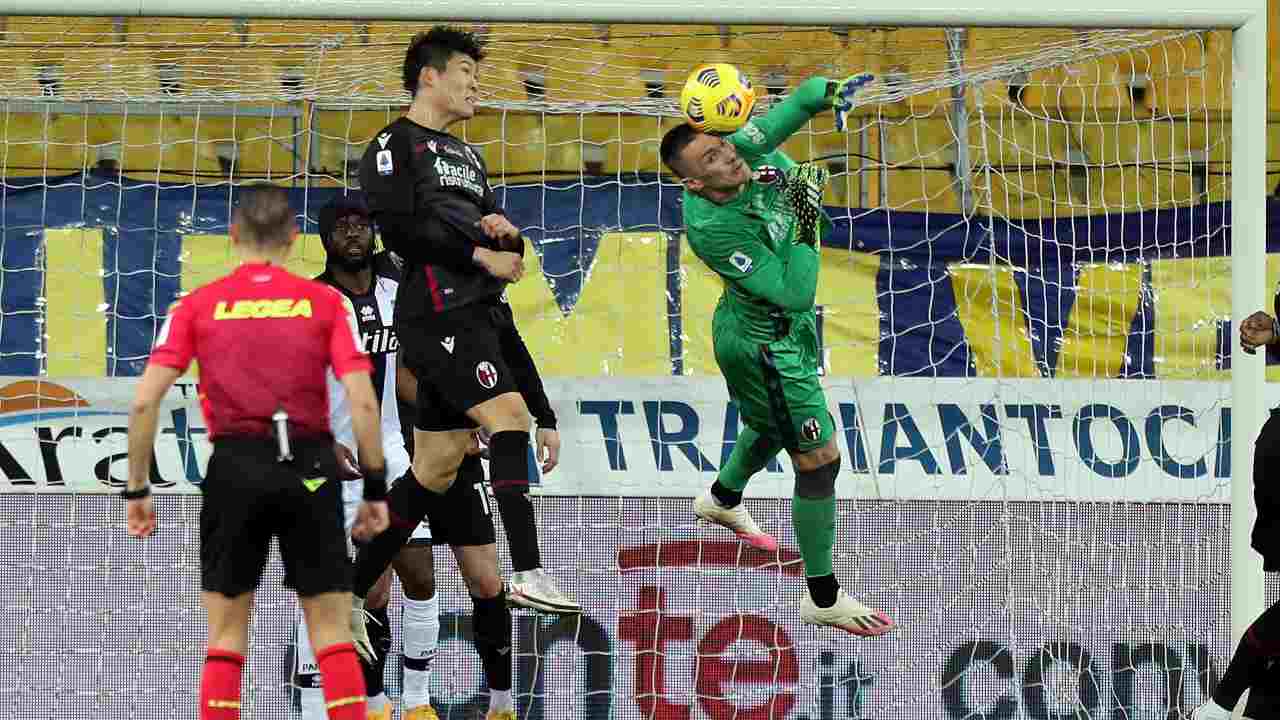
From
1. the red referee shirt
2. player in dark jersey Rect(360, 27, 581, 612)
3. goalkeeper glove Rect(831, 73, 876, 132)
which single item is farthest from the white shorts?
goalkeeper glove Rect(831, 73, 876, 132)

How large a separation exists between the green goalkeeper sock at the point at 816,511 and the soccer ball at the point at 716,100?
1.26 meters

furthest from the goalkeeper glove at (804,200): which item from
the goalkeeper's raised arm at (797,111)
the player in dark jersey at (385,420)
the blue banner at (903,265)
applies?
the blue banner at (903,265)

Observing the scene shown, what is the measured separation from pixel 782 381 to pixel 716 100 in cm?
99

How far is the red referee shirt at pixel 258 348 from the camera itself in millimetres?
4887

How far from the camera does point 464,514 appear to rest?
6246 millimetres

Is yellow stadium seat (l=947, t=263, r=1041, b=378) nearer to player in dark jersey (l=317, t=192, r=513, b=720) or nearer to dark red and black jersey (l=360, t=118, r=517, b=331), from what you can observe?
player in dark jersey (l=317, t=192, r=513, b=720)

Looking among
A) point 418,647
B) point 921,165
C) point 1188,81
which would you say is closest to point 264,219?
point 418,647

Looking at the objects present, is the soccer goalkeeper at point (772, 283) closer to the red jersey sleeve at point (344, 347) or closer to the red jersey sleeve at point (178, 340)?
the red jersey sleeve at point (344, 347)

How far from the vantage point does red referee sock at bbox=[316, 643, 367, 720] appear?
498 cm

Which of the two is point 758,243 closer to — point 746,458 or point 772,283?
point 772,283

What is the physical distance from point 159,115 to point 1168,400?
17.0 ft

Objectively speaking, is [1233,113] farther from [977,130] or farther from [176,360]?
[176,360]

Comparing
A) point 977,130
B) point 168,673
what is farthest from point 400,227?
point 977,130

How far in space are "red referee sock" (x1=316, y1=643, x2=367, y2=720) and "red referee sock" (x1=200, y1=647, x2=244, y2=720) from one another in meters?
0.25
